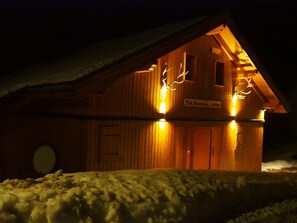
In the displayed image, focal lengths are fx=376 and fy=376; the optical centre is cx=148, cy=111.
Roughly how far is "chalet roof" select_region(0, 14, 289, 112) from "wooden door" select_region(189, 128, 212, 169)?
3.70m

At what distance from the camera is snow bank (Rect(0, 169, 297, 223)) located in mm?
5488

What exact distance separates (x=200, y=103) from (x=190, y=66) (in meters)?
1.60

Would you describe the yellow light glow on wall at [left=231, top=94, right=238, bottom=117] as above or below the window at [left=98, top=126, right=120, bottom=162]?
above

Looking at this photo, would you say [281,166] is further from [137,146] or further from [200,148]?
[137,146]

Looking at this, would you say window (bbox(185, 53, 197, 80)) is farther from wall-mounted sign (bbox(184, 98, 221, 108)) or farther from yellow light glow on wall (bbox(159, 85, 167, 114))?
yellow light glow on wall (bbox(159, 85, 167, 114))

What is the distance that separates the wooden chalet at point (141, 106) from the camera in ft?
38.2

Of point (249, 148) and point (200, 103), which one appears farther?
point (249, 148)

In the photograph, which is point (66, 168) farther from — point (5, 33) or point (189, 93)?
point (5, 33)

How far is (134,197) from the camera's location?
6.95m

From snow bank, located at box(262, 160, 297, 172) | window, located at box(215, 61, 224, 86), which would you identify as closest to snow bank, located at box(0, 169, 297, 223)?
window, located at box(215, 61, 224, 86)

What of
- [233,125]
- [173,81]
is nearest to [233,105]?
Result: [233,125]

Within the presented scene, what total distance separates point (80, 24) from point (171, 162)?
2014 centimetres

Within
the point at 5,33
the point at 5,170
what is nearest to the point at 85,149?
the point at 5,170

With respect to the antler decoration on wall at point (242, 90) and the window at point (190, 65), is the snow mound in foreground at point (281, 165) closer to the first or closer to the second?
the antler decoration on wall at point (242, 90)
